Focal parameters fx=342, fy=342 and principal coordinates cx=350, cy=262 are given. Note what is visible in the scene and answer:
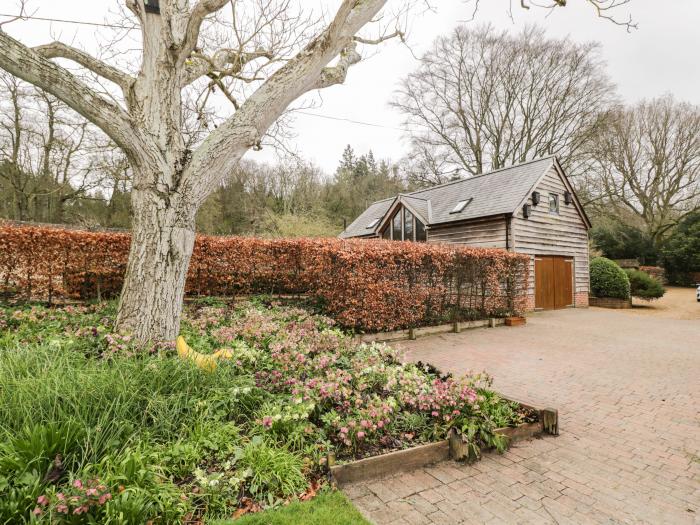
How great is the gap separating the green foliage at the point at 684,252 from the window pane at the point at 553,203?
1514cm

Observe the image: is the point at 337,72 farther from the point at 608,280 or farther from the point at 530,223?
the point at 608,280

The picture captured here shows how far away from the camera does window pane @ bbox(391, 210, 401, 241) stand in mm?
18047

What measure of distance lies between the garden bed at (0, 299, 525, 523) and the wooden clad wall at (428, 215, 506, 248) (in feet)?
35.9

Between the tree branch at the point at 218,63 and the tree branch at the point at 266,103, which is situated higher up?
the tree branch at the point at 218,63

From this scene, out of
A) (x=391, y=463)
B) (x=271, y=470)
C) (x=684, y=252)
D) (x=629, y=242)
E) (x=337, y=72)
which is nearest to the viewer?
(x=271, y=470)

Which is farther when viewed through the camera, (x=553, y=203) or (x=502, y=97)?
(x=502, y=97)

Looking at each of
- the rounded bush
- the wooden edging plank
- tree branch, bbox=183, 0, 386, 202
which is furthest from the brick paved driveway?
the rounded bush

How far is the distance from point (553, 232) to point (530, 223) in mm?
1835

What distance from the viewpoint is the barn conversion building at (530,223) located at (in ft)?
45.1

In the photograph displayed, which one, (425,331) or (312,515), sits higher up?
(312,515)

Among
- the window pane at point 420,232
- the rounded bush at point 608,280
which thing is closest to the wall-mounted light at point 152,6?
the window pane at point 420,232

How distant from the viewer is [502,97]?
25156mm

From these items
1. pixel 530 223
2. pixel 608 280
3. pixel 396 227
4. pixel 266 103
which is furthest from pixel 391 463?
pixel 608 280

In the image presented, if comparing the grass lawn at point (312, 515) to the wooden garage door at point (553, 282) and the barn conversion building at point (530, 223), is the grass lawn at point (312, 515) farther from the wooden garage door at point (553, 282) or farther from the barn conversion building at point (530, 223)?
the wooden garage door at point (553, 282)
